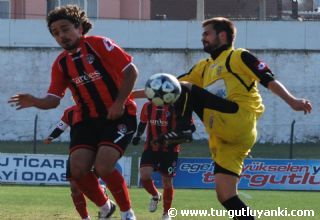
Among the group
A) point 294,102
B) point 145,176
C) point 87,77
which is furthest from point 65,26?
point 145,176

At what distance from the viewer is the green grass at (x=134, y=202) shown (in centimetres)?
1327

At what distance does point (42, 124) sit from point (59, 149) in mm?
2621

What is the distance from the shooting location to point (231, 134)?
9047 mm

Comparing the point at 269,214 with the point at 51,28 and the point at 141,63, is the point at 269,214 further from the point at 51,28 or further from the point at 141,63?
the point at 141,63

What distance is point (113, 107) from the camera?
9.16 m

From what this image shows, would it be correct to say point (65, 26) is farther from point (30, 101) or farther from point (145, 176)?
point (145, 176)

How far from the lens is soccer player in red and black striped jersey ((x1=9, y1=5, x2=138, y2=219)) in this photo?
30.5 ft

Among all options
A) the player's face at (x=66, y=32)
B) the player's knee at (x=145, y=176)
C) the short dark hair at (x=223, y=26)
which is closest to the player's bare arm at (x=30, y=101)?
the player's face at (x=66, y=32)

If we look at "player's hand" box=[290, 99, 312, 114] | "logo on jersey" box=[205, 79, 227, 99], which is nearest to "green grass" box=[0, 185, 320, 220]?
"logo on jersey" box=[205, 79, 227, 99]

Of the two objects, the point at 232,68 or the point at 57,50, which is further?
the point at 57,50

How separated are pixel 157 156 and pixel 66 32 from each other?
17.2 ft

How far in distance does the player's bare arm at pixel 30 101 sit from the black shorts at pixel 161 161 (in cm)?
451

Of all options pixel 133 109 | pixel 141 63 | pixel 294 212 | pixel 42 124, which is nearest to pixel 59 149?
pixel 42 124

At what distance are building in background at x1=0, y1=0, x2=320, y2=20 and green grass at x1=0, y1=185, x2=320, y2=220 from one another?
17710 mm
